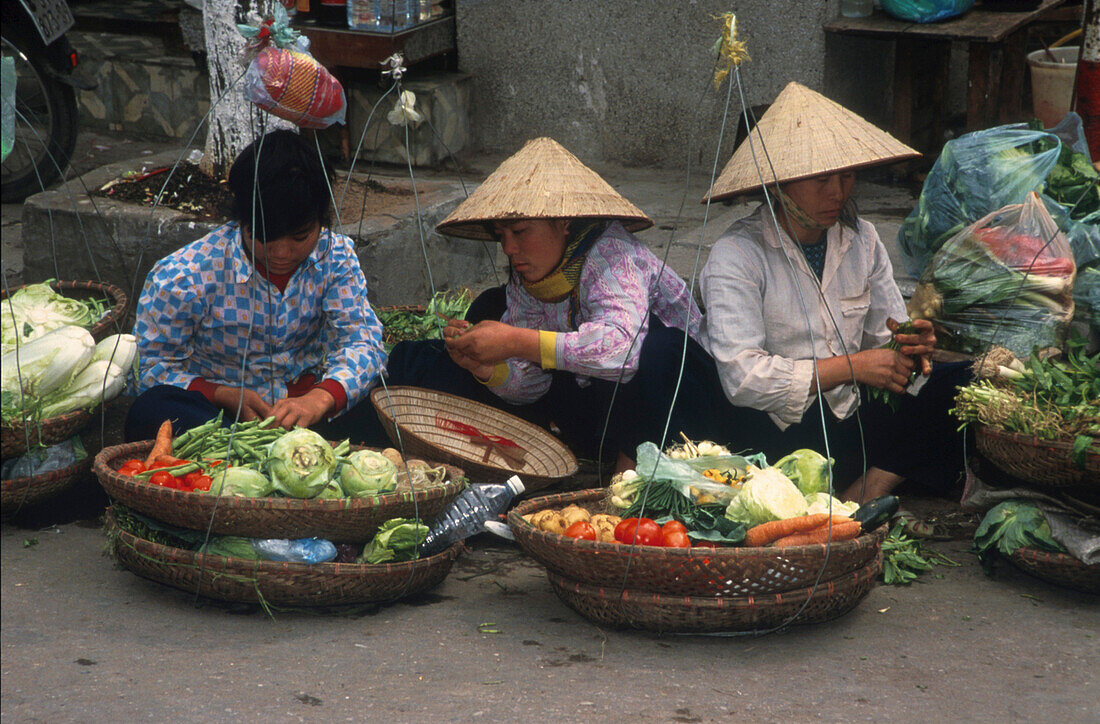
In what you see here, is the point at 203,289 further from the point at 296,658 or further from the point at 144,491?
the point at 296,658

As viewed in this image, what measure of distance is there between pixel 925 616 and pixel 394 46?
4.09m

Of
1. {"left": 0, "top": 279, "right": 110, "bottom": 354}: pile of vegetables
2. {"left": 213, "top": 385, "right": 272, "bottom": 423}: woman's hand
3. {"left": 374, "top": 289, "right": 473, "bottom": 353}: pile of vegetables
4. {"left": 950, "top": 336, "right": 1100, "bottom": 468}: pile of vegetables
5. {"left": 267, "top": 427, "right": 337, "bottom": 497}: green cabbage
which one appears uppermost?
{"left": 0, "top": 279, "right": 110, "bottom": 354}: pile of vegetables

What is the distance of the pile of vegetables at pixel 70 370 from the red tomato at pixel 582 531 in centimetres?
104

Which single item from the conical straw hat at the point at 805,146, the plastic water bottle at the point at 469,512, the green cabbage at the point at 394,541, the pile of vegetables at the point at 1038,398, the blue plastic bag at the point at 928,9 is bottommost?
the plastic water bottle at the point at 469,512

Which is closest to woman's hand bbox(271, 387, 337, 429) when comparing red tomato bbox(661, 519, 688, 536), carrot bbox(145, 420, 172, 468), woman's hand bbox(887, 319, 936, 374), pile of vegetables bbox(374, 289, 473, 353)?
carrot bbox(145, 420, 172, 468)

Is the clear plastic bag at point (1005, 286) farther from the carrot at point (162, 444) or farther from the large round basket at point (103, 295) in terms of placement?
the large round basket at point (103, 295)

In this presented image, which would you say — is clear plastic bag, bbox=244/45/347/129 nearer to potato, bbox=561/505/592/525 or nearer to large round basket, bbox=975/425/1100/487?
potato, bbox=561/505/592/525

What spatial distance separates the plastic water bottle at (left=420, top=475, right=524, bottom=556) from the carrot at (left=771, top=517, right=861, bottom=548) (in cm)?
67

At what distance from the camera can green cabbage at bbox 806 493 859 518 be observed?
7.23ft

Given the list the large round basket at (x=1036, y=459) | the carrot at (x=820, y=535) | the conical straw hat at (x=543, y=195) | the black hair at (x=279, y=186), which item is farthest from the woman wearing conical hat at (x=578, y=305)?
the large round basket at (x=1036, y=459)

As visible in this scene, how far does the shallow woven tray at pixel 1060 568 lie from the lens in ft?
7.47

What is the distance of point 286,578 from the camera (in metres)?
2.13

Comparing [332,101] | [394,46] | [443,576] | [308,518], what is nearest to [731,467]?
[443,576]

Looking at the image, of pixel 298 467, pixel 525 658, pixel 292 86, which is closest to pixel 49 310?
pixel 292 86
